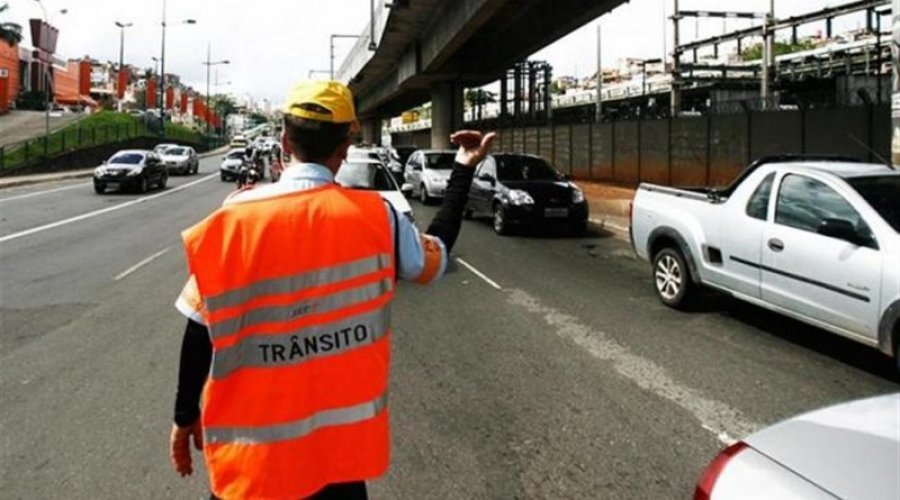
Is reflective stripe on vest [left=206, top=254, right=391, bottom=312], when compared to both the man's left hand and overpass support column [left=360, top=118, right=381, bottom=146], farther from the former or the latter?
overpass support column [left=360, top=118, right=381, bottom=146]

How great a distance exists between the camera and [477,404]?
5.41 meters

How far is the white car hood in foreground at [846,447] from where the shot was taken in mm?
1831

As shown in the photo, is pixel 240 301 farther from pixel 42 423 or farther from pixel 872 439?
pixel 42 423

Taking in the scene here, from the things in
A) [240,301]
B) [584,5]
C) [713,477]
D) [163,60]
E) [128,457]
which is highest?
[163,60]

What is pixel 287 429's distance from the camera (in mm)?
1967

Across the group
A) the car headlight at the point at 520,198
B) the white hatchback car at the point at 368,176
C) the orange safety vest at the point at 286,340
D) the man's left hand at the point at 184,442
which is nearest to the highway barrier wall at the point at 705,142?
the car headlight at the point at 520,198

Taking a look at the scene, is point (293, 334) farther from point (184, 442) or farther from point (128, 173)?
point (128, 173)

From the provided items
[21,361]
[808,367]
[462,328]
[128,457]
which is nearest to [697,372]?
[808,367]

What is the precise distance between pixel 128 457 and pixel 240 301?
300cm

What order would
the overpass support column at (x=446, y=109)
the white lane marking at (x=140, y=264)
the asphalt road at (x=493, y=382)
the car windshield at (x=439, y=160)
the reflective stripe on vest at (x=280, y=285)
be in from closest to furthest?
1. the reflective stripe on vest at (x=280, y=285)
2. the asphalt road at (x=493, y=382)
3. the white lane marking at (x=140, y=264)
4. the car windshield at (x=439, y=160)
5. the overpass support column at (x=446, y=109)

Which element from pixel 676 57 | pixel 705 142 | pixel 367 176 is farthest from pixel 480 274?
pixel 676 57

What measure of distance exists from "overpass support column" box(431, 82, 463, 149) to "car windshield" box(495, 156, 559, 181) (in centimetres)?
2347

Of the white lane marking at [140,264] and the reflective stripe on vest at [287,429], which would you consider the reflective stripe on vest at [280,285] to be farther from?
the white lane marking at [140,264]

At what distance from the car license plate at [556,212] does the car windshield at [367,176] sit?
386 centimetres
